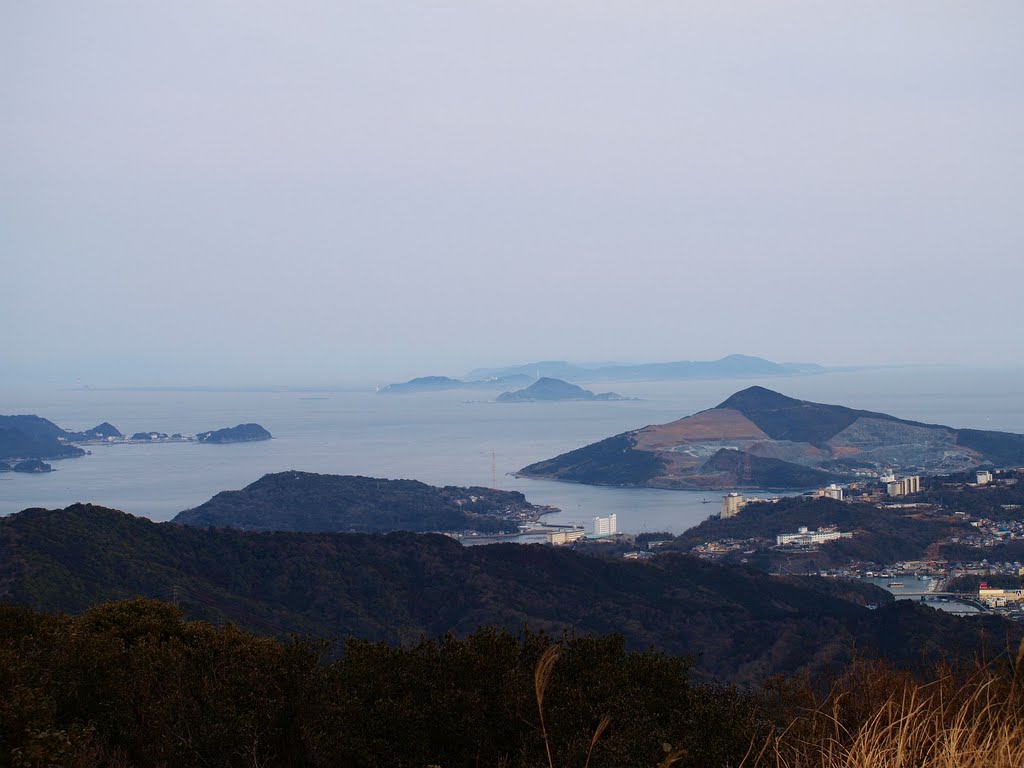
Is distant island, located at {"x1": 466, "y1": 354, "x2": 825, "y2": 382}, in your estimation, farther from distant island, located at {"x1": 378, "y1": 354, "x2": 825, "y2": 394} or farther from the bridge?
the bridge

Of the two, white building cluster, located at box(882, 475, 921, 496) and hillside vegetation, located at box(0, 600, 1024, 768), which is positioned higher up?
hillside vegetation, located at box(0, 600, 1024, 768)

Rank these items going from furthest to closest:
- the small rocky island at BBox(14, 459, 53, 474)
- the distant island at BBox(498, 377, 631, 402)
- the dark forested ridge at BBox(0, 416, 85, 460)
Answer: the distant island at BBox(498, 377, 631, 402) < the dark forested ridge at BBox(0, 416, 85, 460) < the small rocky island at BBox(14, 459, 53, 474)

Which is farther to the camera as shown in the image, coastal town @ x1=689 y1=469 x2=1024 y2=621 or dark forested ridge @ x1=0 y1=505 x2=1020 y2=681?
coastal town @ x1=689 y1=469 x2=1024 y2=621

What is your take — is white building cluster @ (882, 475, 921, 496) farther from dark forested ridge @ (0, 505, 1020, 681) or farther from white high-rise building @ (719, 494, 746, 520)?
dark forested ridge @ (0, 505, 1020, 681)

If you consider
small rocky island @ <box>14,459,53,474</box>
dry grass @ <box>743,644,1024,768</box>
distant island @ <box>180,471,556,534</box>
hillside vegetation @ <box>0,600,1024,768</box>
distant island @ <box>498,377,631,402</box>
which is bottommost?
distant island @ <box>180,471,556,534</box>

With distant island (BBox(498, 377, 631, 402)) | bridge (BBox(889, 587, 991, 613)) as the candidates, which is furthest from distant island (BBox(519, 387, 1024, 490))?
distant island (BBox(498, 377, 631, 402))

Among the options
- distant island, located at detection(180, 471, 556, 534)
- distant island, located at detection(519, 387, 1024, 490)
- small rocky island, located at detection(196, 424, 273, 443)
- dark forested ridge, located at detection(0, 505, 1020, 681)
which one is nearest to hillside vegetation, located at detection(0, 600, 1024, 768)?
dark forested ridge, located at detection(0, 505, 1020, 681)

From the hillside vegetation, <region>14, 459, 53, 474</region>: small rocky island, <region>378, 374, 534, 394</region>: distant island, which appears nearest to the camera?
the hillside vegetation

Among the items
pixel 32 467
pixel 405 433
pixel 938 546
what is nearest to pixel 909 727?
pixel 938 546

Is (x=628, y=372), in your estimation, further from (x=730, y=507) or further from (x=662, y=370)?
(x=730, y=507)
